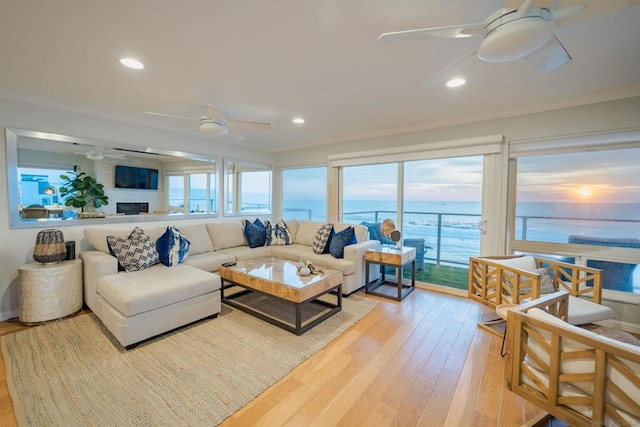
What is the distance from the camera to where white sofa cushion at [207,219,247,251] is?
4.20 meters

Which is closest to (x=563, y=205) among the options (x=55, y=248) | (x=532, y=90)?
(x=532, y=90)

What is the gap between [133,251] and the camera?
2914mm

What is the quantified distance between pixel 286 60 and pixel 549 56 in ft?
5.61

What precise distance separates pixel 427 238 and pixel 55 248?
15.4 feet

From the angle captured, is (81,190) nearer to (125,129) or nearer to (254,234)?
(125,129)

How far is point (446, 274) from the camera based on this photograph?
13.2ft

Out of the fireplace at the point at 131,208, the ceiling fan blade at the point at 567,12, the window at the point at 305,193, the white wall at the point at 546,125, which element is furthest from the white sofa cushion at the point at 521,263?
the fireplace at the point at 131,208

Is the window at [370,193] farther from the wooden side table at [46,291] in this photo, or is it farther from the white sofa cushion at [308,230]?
the wooden side table at [46,291]

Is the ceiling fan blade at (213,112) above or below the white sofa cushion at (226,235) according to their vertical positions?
above

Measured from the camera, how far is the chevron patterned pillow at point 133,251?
2865 mm

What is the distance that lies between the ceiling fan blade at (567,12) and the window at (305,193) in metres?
3.88

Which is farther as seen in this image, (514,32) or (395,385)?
(395,385)

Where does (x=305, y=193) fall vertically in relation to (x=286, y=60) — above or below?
below

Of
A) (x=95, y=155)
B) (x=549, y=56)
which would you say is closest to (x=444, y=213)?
(x=549, y=56)
